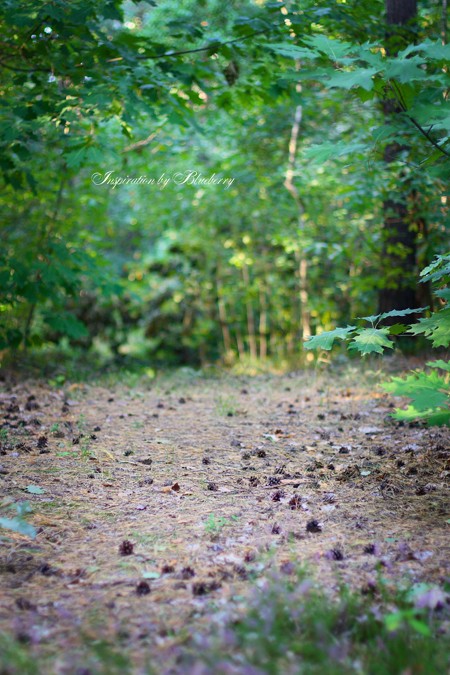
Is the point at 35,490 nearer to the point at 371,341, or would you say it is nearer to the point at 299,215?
the point at 371,341

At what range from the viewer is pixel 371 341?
2.53 meters

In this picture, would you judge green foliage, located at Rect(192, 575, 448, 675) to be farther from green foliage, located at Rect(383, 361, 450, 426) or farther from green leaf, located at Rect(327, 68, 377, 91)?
green leaf, located at Rect(327, 68, 377, 91)

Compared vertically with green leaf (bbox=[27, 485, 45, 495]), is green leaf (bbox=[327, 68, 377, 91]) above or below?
above

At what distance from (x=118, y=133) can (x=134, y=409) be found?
3.64 metres

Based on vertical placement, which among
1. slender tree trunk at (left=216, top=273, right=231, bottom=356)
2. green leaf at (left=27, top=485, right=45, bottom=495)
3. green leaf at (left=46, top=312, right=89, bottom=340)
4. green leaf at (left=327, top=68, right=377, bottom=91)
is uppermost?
green leaf at (left=327, top=68, right=377, bottom=91)

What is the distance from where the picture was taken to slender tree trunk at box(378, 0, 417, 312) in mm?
5133

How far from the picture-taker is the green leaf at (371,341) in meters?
2.51

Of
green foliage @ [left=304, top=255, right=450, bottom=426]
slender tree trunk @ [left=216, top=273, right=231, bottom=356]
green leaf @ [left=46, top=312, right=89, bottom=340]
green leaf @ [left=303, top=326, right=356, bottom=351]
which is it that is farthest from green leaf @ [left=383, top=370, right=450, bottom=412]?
slender tree trunk @ [left=216, top=273, right=231, bottom=356]

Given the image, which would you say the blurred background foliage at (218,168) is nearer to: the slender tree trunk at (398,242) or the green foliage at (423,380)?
the slender tree trunk at (398,242)

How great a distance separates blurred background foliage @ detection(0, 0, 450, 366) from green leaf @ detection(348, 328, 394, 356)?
799 millimetres

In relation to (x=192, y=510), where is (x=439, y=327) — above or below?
above

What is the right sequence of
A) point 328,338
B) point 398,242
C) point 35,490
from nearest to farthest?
point 328,338 → point 35,490 → point 398,242

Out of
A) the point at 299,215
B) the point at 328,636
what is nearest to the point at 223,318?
the point at 299,215

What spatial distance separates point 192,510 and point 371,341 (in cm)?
113
